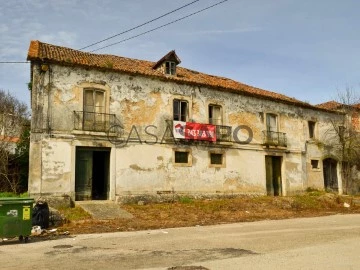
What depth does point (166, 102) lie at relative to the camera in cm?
1925

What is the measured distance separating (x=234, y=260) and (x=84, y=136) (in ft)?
37.0

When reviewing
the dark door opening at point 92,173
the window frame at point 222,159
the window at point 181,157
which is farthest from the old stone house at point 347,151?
the dark door opening at point 92,173

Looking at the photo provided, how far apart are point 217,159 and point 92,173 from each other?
23.7 ft

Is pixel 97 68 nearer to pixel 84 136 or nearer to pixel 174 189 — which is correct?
pixel 84 136

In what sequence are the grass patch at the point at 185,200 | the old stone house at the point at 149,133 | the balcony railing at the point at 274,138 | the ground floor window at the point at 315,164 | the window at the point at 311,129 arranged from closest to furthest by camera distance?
the old stone house at the point at 149,133, the grass patch at the point at 185,200, the balcony railing at the point at 274,138, the ground floor window at the point at 315,164, the window at the point at 311,129

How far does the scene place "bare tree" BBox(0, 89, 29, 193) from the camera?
23.5 metres

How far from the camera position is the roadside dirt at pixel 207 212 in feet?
41.2

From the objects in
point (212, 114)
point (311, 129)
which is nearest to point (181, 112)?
point (212, 114)

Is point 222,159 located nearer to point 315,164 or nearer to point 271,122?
point 271,122

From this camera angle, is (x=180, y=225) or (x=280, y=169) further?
(x=280, y=169)

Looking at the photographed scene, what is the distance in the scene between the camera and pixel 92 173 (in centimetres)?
1744

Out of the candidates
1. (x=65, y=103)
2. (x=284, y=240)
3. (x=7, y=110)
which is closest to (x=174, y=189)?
(x=65, y=103)

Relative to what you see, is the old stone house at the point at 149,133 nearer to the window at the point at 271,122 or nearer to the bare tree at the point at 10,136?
the window at the point at 271,122

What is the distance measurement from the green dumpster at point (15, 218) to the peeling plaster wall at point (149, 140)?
19.2 ft
